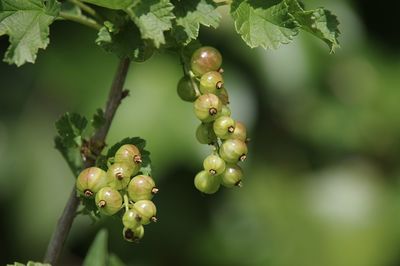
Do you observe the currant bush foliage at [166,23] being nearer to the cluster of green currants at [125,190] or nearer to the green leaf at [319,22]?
the green leaf at [319,22]

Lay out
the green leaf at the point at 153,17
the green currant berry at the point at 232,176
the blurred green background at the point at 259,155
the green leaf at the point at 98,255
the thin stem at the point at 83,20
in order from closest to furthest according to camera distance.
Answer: the green leaf at the point at 153,17
the green currant berry at the point at 232,176
the thin stem at the point at 83,20
the green leaf at the point at 98,255
the blurred green background at the point at 259,155

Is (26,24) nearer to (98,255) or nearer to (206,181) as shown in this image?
(206,181)

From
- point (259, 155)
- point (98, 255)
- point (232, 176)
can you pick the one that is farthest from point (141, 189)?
point (259, 155)

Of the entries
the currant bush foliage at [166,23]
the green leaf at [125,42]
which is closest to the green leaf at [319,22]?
the currant bush foliage at [166,23]

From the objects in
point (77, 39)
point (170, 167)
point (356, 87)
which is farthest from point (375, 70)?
point (77, 39)

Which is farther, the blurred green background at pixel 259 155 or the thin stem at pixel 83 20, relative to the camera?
the blurred green background at pixel 259 155

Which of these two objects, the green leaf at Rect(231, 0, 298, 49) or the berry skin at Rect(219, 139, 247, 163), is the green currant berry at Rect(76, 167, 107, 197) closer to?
the berry skin at Rect(219, 139, 247, 163)
